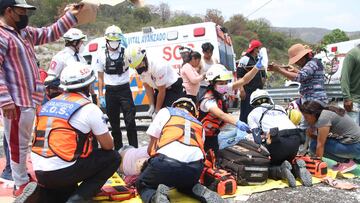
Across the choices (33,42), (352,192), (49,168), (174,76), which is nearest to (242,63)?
(174,76)

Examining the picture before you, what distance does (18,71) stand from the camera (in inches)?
149

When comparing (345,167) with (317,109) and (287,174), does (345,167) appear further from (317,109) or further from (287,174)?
(287,174)

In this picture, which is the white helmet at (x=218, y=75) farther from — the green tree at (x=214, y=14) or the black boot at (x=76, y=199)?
the green tree at (x=214, y=14)

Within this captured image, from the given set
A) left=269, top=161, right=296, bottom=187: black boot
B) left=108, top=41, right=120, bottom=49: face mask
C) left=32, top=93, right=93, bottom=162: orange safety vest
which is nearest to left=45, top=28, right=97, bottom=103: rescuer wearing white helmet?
left=108, top=41, right=120, bottom=49: face mask

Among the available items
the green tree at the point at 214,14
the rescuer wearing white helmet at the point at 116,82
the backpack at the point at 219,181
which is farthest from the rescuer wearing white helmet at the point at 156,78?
the green tree at the point at 214,14

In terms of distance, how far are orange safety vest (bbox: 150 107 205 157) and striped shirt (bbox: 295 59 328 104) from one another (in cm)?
208

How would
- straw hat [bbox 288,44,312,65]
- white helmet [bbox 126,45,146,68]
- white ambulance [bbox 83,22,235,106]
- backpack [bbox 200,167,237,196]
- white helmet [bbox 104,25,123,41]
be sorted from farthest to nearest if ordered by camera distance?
1. white ambulance [bbox 83,22,235,106]
2. straw hat [bbox 288,44,312,65]
3. white helmet [bbox 104,25,123,41]
4. white helmet [bbox 126,45,146,68]
5. backpack [bbox 200,167,237,196]

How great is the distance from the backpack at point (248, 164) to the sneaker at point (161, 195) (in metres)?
1.20

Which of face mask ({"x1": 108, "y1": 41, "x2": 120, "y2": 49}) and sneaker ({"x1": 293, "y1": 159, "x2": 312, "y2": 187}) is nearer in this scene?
sneaker ({"x1": 293, "y1": 159, "x2": 312, "y2": 187})

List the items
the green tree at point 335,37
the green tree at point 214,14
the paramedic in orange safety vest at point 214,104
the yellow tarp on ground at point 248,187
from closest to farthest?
the yellow tarp on ground at point 248,187 < the paramedic in orange safety vest at point 214,104 < the green tree at point 335,37 < the green tree at point 214,14

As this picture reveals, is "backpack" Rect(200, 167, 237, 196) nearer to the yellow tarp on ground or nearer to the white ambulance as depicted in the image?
the yellow tarp on ground

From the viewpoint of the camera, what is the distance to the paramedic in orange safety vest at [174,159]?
3.68 m

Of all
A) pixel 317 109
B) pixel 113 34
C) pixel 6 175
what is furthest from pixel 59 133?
pixel 317 109

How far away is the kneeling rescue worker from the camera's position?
3449 millimetres
